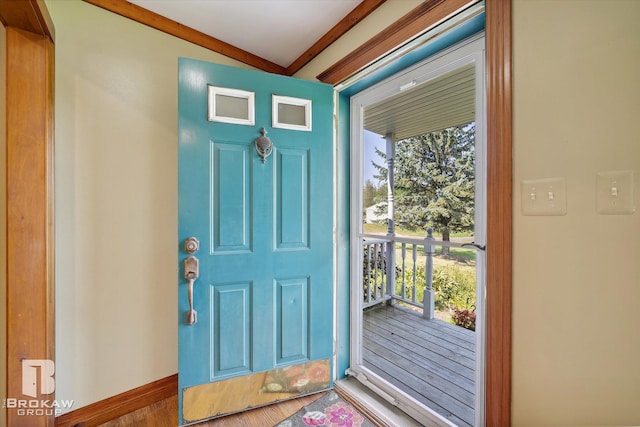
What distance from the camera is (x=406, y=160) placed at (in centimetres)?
175

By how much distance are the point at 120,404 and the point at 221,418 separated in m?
0.60

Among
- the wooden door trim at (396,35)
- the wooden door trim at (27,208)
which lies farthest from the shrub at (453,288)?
the wooden door trim at (27,208)

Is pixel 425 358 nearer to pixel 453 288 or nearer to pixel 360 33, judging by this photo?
pixel 453 288

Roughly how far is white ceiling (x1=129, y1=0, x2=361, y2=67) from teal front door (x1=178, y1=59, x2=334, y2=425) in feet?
1.20

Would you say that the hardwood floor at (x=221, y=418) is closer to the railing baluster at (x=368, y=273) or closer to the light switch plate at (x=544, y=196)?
the railing baluster at (x=368, y=273)

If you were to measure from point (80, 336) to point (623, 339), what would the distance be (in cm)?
229

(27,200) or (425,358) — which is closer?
(27,200)

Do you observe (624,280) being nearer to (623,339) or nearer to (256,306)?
(623,339)

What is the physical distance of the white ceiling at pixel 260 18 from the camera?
5.10 feet

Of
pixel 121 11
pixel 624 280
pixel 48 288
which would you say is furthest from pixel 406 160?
pixel 48 288

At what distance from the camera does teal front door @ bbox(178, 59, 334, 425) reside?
4.88 ft

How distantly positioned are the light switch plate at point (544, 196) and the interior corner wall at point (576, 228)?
2 centimetres

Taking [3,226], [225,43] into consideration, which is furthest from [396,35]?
[3,226]

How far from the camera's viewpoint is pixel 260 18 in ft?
5.47
